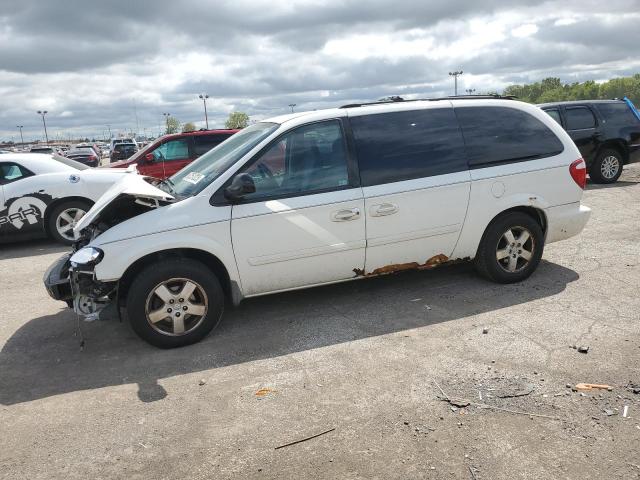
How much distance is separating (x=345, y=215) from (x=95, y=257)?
2027 millimetres

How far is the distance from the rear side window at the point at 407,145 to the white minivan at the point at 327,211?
1 cm

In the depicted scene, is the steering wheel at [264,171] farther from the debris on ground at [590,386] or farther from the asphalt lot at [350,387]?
the debris on ground at [590,386]

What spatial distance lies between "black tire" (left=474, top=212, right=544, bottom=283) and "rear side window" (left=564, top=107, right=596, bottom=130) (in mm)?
7449

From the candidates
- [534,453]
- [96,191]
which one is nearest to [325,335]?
[534,453]

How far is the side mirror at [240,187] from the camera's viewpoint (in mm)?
4141

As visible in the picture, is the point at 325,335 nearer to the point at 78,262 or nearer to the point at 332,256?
the point at 332,256

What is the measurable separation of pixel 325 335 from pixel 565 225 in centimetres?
283

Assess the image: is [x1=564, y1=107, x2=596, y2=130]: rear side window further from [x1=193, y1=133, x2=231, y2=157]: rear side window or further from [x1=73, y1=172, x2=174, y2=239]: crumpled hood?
[x1=73, y1=172, x2=174, y2=239]: crumpled hood

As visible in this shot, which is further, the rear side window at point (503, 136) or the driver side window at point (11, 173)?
the driver side window at point (11, 173)

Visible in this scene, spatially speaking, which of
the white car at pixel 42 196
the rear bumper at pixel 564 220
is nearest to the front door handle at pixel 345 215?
the rear bumper at pixel 564 220

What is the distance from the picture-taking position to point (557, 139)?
5289mm

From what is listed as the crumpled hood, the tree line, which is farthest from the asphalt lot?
the tree line

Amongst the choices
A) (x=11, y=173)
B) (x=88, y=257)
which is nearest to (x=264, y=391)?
(x=88, y=257)

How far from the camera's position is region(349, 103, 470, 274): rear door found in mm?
4621
